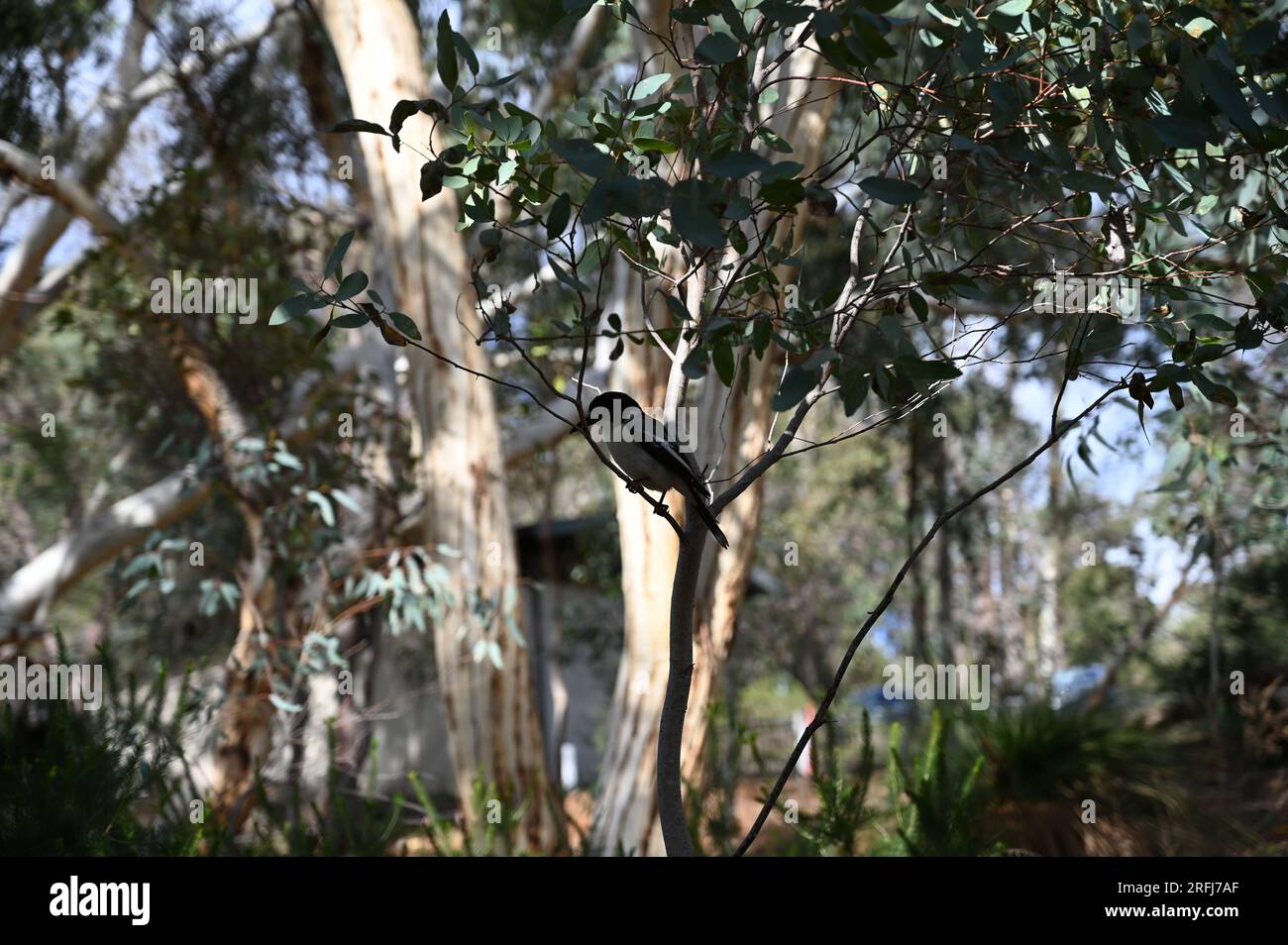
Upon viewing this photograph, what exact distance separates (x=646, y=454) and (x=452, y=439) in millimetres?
3302

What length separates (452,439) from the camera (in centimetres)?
495

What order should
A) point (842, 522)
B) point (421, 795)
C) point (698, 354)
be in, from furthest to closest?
point (842, 522) → point (421, 795) → point (698, 354)

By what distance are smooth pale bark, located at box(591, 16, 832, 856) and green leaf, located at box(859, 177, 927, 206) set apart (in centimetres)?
273

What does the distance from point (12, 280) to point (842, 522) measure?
1318 cm

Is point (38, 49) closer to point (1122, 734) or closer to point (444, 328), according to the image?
point (444, 328)

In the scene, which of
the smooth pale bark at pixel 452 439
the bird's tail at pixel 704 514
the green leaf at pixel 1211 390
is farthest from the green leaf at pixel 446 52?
the smooth pale bark at pixel 452 439

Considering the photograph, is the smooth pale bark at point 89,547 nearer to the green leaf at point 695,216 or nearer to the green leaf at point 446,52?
the green leaf at point 446,52

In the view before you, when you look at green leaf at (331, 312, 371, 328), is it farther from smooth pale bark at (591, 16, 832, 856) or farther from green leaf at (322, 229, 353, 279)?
smooth pale bark at (591, 16, 832, 856)

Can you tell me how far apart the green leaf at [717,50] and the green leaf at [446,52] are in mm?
323

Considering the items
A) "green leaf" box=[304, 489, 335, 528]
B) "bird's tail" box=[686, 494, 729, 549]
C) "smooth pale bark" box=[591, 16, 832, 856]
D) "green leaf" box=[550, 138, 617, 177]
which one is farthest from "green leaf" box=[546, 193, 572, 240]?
"green leaf" box=[304, 489, 335, 528]

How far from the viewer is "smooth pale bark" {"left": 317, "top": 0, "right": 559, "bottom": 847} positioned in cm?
482

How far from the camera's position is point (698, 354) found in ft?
4.66

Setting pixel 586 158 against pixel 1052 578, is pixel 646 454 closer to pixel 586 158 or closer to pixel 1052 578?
pixel 586 158
